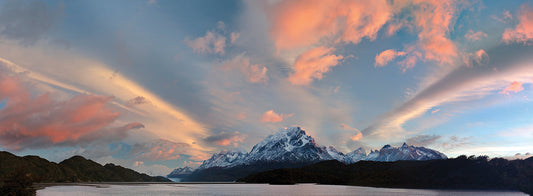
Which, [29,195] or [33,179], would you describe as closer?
[29,195]

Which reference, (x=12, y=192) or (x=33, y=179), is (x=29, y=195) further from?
(x=33, y=179)

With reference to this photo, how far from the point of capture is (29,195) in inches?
4779

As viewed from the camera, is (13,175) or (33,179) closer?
(13,175)

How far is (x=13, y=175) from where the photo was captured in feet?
402

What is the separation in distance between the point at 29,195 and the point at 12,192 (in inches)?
214

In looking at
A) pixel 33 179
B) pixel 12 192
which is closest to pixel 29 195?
pixel 12 192

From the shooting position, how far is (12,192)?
388 ft

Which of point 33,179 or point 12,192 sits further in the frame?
point 33,179

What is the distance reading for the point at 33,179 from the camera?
133 m

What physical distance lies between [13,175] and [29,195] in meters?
10.2

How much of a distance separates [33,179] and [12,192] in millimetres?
14671
